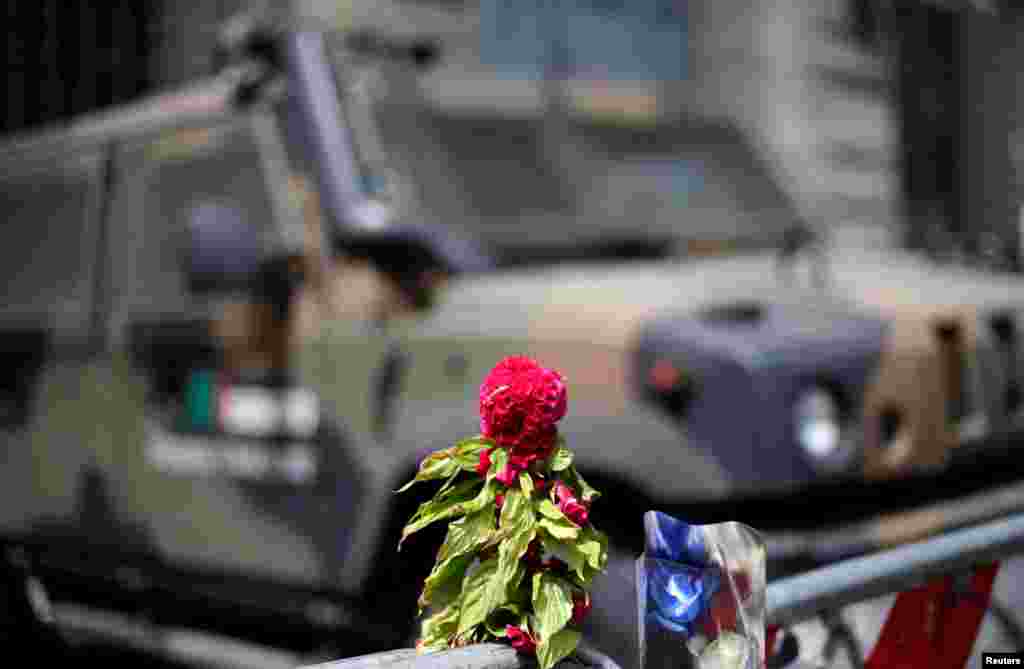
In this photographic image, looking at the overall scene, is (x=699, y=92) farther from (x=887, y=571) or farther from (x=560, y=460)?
(x=560, y=460)

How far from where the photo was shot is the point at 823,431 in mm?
3279

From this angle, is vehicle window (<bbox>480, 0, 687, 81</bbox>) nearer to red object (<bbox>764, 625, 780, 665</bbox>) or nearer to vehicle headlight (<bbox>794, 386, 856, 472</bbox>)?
vehicle headlight (<bbox>794, 386, 856, 472</bbox>)

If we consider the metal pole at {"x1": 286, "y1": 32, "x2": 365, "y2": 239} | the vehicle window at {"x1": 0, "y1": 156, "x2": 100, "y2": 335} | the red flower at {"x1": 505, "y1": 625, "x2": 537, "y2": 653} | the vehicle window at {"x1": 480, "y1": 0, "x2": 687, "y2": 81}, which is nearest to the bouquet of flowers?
Result: the red flower at {"x1": 505, "y1": 625, "x2": 537, "y2": 653}

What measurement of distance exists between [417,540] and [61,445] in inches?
56.7

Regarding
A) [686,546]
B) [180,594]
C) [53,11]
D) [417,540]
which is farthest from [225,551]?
[53,11]

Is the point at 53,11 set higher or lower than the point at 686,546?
higher

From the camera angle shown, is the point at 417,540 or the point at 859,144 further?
the point at 859,144

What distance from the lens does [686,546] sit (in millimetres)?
1593

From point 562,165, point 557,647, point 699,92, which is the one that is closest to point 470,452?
point 557,647

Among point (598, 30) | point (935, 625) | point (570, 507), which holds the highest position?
point (598, 30)

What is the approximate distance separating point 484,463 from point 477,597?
0.15 meters

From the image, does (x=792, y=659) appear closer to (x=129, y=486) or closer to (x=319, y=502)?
(x=319, y=502)

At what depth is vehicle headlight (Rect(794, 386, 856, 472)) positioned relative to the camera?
323 cm

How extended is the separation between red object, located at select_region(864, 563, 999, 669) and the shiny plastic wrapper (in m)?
0.63
